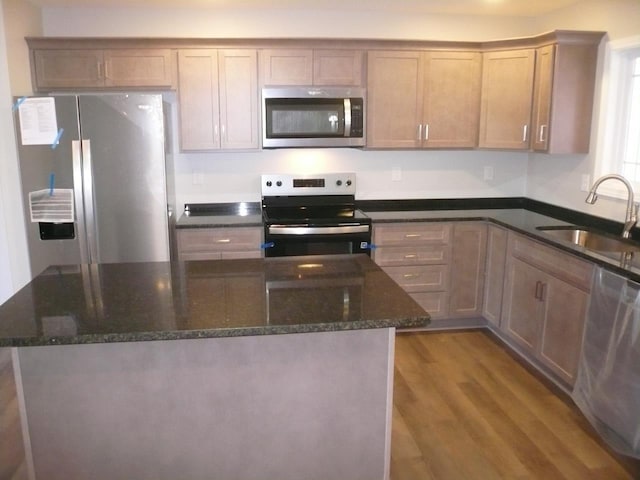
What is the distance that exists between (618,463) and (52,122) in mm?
3708

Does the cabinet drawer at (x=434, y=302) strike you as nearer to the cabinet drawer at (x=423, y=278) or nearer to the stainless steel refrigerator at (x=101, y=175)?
the cabinet drawer at (x=423, y=278)

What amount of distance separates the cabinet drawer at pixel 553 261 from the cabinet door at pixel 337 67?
1612 millimetres

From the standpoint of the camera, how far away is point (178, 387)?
1865 mm

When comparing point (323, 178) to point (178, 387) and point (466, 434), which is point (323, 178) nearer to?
point (466, 434)

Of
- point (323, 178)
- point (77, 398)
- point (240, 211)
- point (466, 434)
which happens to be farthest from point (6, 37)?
point (466, 434)

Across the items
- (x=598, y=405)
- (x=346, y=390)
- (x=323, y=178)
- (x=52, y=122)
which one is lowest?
(x=598, y=405)

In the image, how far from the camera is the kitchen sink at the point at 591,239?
3.19m

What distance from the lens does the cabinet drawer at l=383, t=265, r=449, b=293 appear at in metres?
3.96

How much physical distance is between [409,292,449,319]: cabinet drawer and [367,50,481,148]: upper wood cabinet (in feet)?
3.75

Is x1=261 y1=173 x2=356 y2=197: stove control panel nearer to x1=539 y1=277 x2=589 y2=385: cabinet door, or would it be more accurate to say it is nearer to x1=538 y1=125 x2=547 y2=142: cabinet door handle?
x1=538 y1=125 x2=547 y2=142: cabinet door handle

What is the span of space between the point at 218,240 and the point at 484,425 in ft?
6.99

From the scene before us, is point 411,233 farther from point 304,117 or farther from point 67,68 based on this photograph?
point 67,68

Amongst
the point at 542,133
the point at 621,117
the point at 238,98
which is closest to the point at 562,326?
the point at 542,133

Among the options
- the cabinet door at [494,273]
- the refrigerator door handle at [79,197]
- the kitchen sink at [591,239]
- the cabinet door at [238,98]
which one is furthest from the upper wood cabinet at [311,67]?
the kitchen sink at [591,239]
